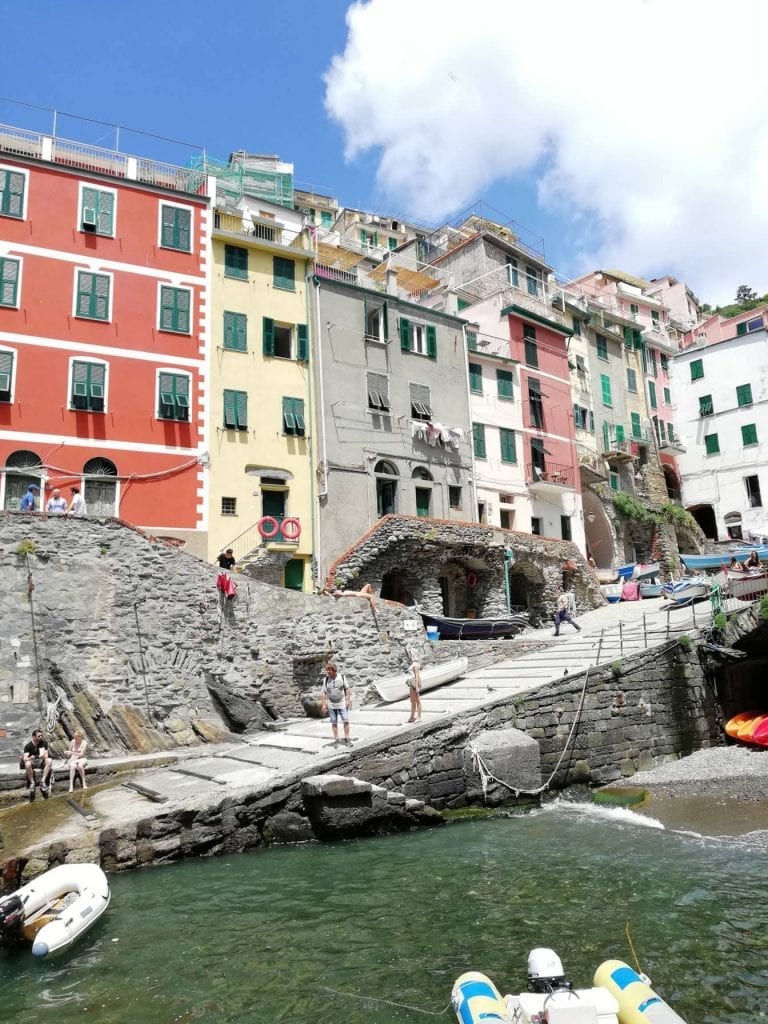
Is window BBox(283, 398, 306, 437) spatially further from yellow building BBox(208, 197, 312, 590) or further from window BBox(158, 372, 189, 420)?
window BBox(158, 372, 189, 420)

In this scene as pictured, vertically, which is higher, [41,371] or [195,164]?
[195,164]

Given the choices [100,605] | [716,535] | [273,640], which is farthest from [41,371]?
[716,535]

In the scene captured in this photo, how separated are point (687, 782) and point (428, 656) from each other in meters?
8.89

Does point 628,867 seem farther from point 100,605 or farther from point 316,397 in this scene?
point 316,397

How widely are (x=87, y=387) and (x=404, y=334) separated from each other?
1339cm

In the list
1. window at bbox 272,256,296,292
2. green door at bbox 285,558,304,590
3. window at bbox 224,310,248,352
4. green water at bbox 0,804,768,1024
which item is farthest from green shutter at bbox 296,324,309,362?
green water at bbox 0,804,768,1024

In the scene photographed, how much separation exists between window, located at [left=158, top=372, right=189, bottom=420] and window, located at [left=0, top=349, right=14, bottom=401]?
4303mm

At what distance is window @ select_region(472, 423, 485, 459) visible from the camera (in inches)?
1254

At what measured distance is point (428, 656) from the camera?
71.4ft

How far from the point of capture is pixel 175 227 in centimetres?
2492

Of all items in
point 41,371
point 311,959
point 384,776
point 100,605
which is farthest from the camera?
point 41,371

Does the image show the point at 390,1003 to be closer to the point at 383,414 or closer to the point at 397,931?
the point at 397,931

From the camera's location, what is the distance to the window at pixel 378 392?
2828cm

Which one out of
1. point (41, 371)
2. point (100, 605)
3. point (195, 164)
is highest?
point (195, 164)
